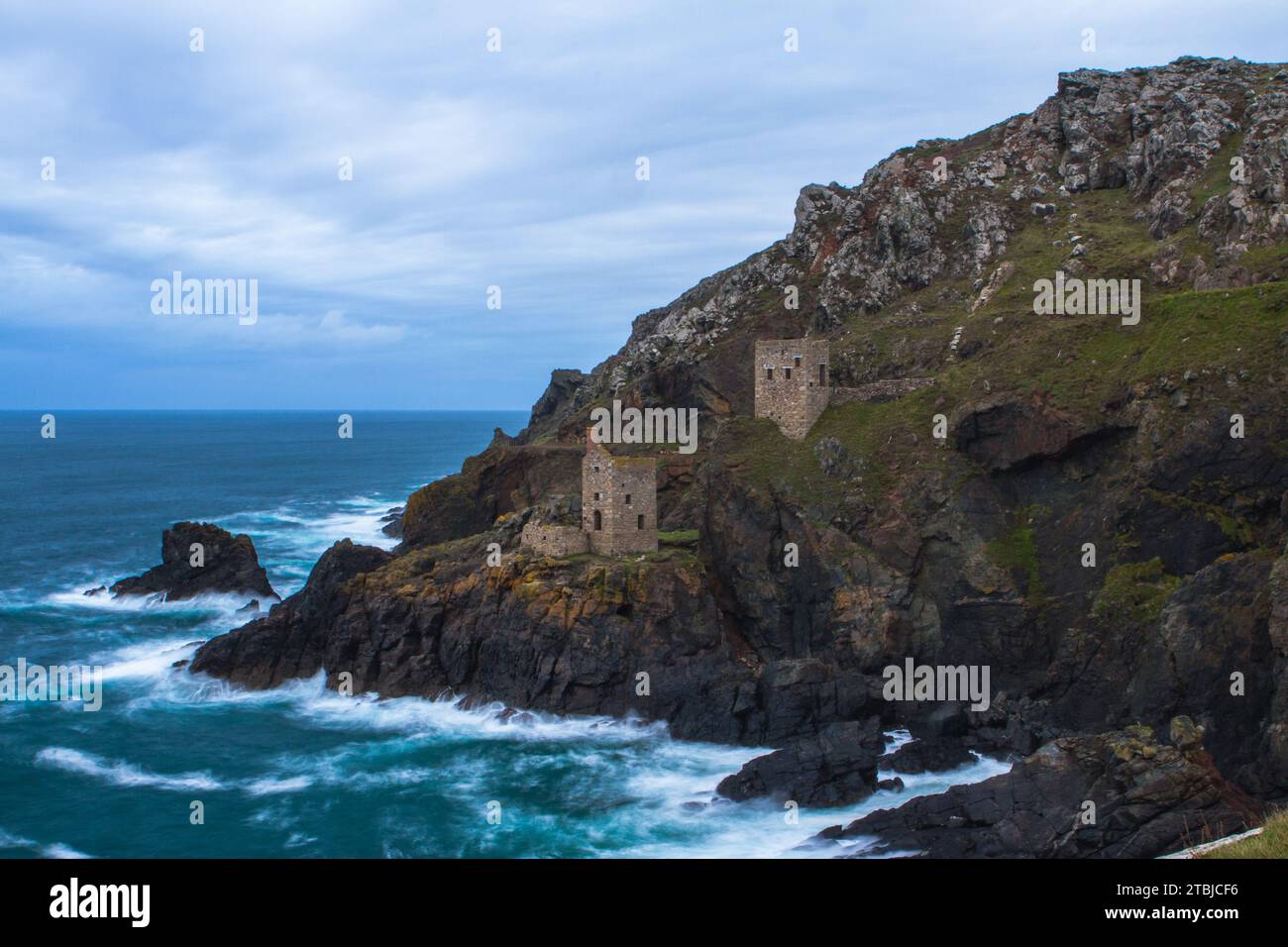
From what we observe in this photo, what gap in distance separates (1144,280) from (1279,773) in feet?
125

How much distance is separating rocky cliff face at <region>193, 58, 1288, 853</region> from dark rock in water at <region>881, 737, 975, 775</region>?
5.38 ft

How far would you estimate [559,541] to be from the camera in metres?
53.8

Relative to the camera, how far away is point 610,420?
253ft

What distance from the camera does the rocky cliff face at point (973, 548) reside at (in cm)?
4297

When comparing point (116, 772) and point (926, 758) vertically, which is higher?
point (926, 758)

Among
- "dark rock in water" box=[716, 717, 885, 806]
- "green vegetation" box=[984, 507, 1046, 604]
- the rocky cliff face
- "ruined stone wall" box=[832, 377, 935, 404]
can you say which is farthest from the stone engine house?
"green vegetation" box=[984, 507, 1046, 604]

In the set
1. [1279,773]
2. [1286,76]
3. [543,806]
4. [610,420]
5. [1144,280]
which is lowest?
[543,806]

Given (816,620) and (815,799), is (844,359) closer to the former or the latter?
(816,620)

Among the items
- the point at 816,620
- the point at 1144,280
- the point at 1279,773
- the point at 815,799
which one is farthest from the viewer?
the point at 1144,280

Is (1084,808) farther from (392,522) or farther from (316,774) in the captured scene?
(392,522)

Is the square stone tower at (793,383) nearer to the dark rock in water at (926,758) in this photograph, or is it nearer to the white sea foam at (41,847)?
the dark rock in water at (926,758)

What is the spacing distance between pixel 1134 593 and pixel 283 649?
135ft

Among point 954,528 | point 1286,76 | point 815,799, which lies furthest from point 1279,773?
point 1286,76

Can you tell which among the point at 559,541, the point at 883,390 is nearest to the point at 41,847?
the point at 559,541
